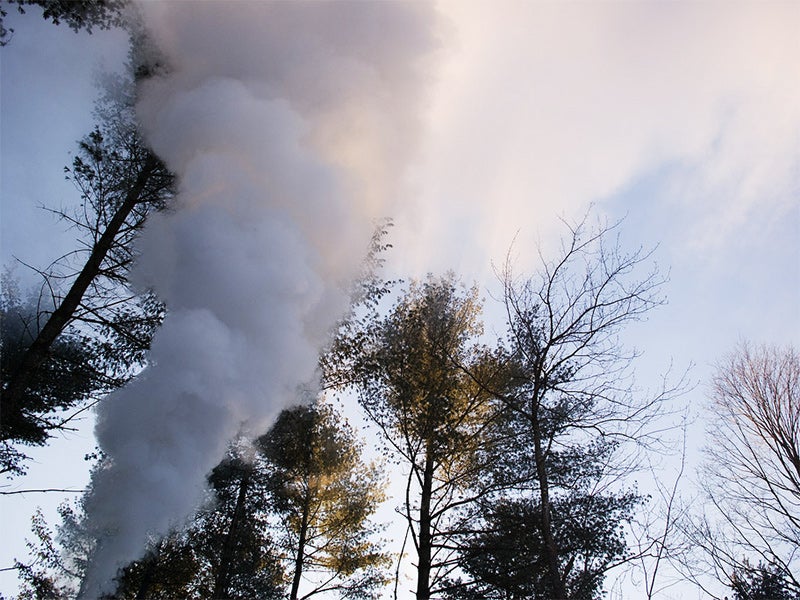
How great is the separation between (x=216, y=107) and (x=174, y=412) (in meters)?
4.21

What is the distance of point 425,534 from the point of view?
23.1 ft

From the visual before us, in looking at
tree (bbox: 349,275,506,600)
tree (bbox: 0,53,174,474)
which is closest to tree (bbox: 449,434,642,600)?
tree (bbox: 349,275,506,600)

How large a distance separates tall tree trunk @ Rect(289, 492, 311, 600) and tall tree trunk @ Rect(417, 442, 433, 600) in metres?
4.11

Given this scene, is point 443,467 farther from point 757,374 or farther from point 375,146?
point 757,374

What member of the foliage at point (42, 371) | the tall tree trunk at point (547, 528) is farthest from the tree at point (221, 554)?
the tall tree trunk at point (547, 528)

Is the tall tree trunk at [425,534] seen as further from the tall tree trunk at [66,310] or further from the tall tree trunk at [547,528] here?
the tall tree trunk at [66,310]

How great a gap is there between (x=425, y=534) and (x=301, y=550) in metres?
4.53

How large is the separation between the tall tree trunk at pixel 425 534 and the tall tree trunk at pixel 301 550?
4.11 meters

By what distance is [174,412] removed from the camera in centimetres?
424

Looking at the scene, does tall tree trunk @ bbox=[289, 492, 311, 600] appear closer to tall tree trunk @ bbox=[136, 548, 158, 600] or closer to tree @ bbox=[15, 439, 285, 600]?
tree @ bbox=[15, 439, 285, 600]

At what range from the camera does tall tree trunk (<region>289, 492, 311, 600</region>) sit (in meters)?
9.88

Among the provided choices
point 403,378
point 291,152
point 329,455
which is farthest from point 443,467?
point 291,152

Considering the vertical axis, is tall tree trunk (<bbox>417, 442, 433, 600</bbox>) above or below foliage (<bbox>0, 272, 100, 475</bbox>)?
below

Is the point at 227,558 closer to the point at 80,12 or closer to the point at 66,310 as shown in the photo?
the point at 66,310
